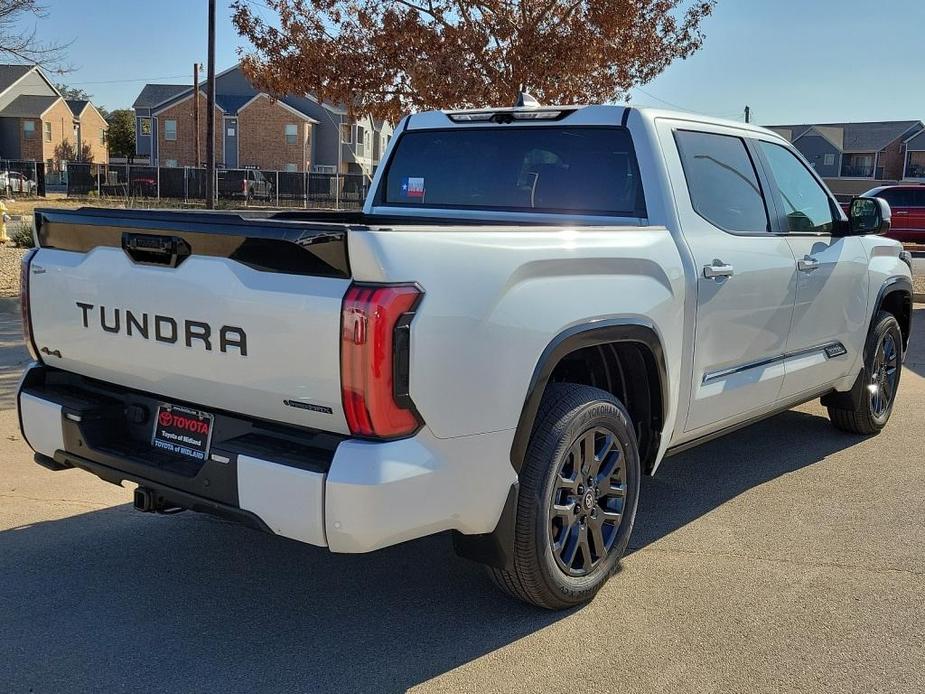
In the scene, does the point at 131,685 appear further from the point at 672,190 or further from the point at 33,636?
the point at 672,190

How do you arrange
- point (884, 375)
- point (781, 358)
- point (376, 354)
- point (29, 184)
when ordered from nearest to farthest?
point (376, 354), point (781, 358), point (884, 375), point (29, 184)

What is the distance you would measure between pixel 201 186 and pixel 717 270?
139 ft

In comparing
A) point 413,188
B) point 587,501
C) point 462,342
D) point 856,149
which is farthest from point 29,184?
point 856,149

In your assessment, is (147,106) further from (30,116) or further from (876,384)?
(876,384)

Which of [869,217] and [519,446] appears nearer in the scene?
[519,446]

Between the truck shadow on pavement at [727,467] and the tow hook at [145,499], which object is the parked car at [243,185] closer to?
the truck shadow on pavement at [727,467]

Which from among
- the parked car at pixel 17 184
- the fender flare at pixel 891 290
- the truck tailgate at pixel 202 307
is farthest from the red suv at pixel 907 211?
the parked car at pixel 17 184

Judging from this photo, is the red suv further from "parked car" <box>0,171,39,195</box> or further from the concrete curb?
"parked car" <box>0,171,39,195</box>

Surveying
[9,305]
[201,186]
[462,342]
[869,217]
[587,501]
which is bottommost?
[9,305]

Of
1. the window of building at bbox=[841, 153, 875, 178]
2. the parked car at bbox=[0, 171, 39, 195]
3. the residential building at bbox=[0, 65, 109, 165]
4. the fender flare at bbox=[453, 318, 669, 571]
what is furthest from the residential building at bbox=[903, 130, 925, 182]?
the fender flare at bbox=[453, 318, 669, 571]

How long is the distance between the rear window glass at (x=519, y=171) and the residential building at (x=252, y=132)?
182 ft

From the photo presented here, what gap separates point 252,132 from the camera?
199 ft

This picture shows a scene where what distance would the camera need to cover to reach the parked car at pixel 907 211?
26.6 metres

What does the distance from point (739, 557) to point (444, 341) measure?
2.19 m
